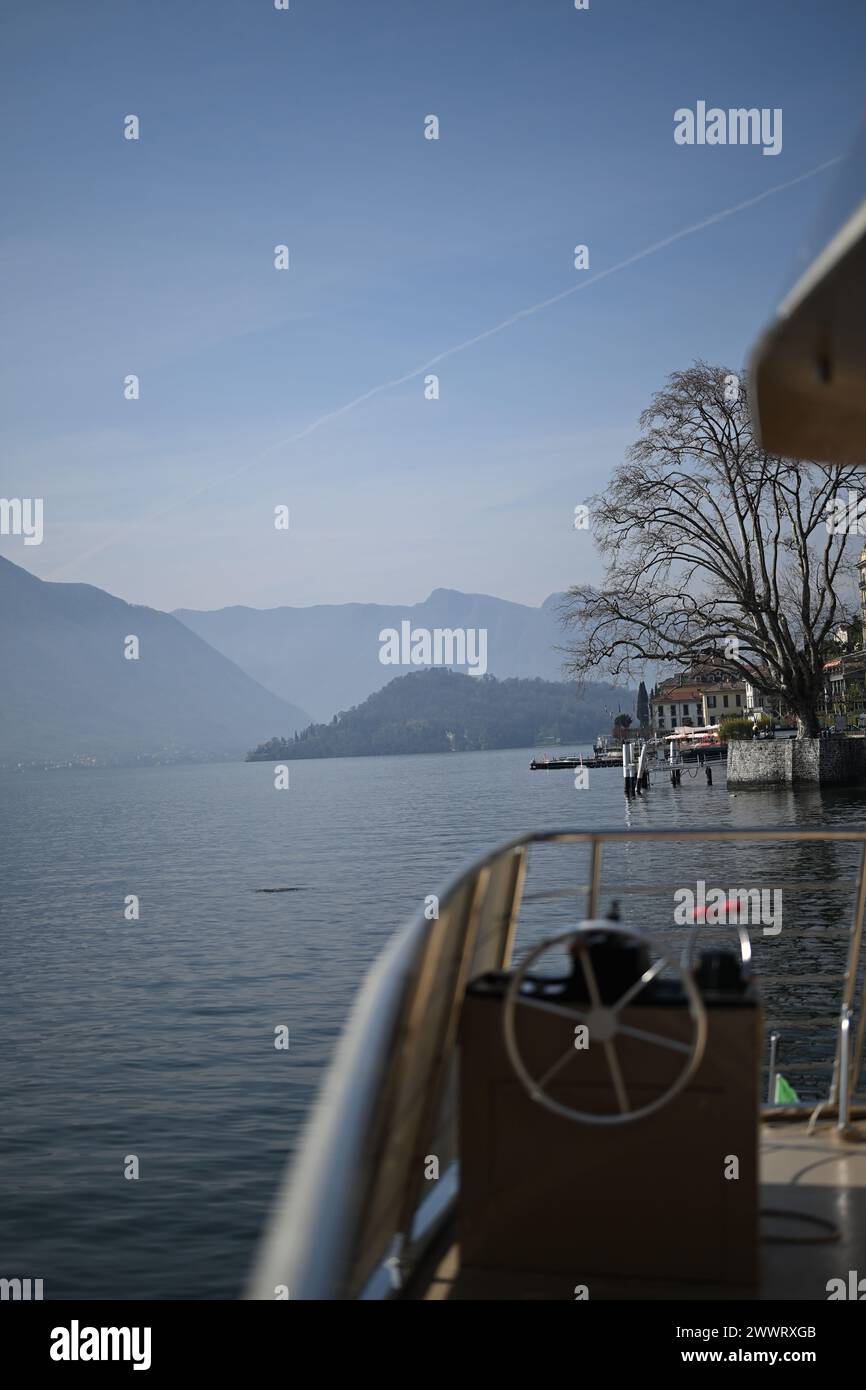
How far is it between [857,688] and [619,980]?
339ft

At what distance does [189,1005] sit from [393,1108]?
58.6 feet

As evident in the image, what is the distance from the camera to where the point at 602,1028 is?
153 inches

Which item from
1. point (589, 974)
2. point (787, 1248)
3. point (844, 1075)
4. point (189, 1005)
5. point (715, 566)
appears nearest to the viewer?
point (589, 974)

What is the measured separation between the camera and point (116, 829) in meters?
77.6

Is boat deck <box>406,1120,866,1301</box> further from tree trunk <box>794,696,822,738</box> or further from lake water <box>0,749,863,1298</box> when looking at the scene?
tree trunk <box>794,696,822,738</box>

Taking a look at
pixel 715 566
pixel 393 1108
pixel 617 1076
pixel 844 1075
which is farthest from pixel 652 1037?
pixel 715 566

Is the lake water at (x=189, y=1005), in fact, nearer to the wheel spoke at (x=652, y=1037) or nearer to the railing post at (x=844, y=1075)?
the wheel spoke at (x=652, y=1037)

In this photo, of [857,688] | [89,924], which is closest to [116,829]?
[89,924]

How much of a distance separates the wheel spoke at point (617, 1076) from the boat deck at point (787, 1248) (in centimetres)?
54

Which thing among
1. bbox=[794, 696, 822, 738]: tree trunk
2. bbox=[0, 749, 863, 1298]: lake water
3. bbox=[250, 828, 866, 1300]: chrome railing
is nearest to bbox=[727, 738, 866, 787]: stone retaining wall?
bbox=[794, 696, 822, 738]: tree trunk

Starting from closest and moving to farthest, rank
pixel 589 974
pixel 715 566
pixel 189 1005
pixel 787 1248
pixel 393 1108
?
pixel 393 1108, pixel 589 974, pixel 787 1248, pixel 189 1005, pixel 715 566

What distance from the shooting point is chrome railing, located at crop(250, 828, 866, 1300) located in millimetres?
2465

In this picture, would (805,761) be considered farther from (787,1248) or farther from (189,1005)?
(787,1248)

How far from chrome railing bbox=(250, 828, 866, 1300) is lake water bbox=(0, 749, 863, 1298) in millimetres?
369
